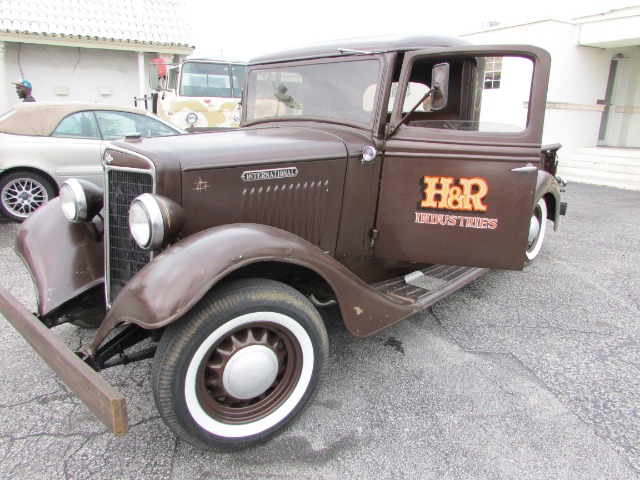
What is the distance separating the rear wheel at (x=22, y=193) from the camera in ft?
18.0

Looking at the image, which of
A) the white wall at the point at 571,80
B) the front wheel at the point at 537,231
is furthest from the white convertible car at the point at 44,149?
the white wall at the point at 571,80

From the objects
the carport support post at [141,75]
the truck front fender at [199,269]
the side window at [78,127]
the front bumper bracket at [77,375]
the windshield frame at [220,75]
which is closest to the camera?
the front bumper bracket at [77,375]

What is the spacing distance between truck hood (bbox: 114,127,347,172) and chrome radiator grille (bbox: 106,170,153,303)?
0.59ft

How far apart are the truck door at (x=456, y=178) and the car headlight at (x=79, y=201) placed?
5.69 feet

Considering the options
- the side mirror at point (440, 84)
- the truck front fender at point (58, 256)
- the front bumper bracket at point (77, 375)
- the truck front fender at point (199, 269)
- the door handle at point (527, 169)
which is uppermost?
the side mirror at point (440, 84)

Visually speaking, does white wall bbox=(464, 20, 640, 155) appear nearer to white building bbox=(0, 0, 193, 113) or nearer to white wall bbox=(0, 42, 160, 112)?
white building bbox=(0, 0, 193, 113)

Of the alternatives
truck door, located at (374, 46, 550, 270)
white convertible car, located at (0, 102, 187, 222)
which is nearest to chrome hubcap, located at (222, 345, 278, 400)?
truck door, located at (374, 46, 550, 270)

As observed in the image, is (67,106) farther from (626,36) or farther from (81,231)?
(626,36)

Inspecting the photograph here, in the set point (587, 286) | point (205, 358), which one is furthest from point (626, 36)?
point (205, 358)

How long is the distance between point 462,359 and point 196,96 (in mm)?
7859

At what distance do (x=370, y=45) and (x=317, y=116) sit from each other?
545mm

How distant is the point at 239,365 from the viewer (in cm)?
203

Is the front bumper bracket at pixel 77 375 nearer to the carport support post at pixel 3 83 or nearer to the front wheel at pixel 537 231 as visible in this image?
the front wheel at pixel 537 231

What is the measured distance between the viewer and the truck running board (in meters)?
2.93
